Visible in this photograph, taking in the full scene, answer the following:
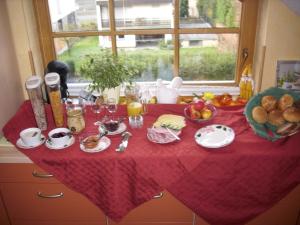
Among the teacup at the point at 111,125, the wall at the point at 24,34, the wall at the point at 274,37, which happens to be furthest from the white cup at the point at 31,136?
the wall at the point at 274,37

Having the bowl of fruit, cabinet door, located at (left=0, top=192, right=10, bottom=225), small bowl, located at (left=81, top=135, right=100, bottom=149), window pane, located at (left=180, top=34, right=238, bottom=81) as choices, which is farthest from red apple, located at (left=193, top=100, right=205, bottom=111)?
cabinet door, located at (left=0, top=192, right=10, bottom=225)

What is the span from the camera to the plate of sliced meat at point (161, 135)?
1.60 m

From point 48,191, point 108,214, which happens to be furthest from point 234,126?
point 48,191

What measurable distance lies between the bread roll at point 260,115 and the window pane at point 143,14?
798 millimetres

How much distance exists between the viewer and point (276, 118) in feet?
5.16

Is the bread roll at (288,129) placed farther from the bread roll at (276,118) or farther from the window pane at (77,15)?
the window pane at (77,15)

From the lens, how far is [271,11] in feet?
5.99

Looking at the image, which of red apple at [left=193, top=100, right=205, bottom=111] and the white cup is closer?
the white cup

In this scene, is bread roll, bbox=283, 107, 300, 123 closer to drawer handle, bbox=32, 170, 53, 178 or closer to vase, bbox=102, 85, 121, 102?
vase, bbox=102, 85, 121, 102

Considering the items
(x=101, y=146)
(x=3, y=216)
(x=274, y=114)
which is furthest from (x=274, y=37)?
(x=3, y=216)

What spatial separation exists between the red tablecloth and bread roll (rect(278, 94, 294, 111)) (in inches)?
6.4

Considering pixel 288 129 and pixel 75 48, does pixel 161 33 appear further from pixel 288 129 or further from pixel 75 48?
pixel 288 129

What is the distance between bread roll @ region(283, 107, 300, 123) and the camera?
1513 mm

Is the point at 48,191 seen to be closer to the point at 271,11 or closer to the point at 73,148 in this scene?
→ the point at 73,148
